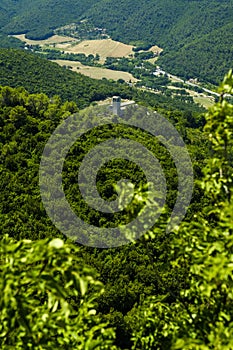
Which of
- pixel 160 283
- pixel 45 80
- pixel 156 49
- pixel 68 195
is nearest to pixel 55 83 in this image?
pixel 45 80

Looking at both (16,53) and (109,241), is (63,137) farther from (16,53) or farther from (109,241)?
(16,53)

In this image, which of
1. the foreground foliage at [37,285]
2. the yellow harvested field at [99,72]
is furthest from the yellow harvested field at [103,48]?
the foreground foliage at [37,285]

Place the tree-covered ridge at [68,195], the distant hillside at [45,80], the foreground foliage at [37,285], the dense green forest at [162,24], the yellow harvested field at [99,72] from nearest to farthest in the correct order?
the foreground foliage at [37,285]
the tree-covered ridge at [68,195]
the distant hillside at [45,80]
the yellow harvested field at [99,72]
the dense green forest at [162,24]

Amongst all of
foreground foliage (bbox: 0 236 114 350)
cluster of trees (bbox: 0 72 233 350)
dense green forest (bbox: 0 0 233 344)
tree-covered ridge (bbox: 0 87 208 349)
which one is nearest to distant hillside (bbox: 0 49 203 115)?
dense green forest (bbox: 0 0 233 344)

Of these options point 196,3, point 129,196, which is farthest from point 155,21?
point 129,196

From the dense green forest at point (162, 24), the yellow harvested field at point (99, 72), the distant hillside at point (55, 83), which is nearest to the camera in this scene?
the distant hillside at point (55, 83)

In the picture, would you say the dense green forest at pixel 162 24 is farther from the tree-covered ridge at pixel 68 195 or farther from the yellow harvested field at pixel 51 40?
the tree-covered ridge at pixel 68 195
